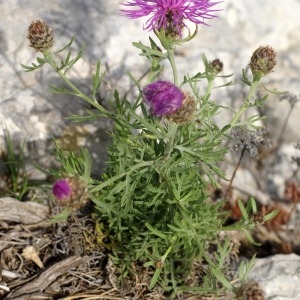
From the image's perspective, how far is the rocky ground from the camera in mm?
3613

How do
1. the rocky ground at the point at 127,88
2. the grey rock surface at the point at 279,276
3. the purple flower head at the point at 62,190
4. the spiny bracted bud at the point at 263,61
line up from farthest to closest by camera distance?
1. the rocky ground at the point at 127,88
2. the grey rock surface at the point at 279,276
3. the spiny bracted bud at the point at 263,61
4. the purple flower head at the point at 62,190

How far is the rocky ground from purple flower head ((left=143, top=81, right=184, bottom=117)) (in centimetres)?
125

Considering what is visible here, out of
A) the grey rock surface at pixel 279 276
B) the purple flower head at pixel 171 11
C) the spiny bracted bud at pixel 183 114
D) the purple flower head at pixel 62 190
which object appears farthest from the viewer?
the grey rock surface at pixel 279 276

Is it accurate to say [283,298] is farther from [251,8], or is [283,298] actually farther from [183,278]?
[251,8]

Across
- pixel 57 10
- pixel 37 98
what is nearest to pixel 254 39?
pixel 57 10

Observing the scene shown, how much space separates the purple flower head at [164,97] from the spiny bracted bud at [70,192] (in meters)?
0.46

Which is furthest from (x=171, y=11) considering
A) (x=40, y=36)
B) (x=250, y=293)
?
(x=250, y=293)

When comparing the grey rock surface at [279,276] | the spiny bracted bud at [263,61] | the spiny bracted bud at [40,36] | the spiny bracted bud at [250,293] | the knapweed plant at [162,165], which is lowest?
the grey rock surface at [279,276]

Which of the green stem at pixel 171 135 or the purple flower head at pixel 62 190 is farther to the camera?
the green stem at pixel 171 135

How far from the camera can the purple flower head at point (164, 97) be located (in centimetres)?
237

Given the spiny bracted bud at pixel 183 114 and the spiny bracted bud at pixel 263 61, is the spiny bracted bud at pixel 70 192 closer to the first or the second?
the spiny bracted bud at pixel 183 114

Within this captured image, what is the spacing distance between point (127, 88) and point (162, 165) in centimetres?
165

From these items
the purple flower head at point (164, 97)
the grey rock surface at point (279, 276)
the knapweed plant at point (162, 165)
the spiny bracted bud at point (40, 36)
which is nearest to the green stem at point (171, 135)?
the knapweed plant at point (162, 165)

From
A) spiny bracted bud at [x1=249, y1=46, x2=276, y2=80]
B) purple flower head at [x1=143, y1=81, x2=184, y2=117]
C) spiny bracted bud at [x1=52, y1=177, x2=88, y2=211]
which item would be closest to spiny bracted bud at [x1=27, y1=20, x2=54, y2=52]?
purple flower head at [x1=143, y1=81, x2=184, y2=117]
